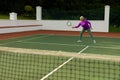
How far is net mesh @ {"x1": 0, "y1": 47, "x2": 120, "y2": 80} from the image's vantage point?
6355mm

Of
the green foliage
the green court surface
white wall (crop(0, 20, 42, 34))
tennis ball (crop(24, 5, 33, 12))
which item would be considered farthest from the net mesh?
tennis ball (crop(24, 5, 33, 12))

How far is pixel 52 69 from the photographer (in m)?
7.24

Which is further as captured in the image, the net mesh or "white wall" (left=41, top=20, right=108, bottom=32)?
"white wall" (left=41, top=20, right=108, bottom=32)

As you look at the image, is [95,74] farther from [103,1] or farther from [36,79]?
[103,1]

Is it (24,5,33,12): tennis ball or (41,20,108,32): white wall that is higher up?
(24,5,33,12): tennis ball

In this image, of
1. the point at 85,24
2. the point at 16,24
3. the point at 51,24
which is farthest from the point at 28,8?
the point at 85,24

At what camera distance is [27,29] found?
23625mm

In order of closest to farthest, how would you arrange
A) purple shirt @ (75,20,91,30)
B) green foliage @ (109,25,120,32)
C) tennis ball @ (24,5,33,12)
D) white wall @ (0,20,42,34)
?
purple shirt @ (75,20,91,30)
white wall @ (0,20,42,34)
green foliage @ (109,25,120,32)
tennis ball @ (24,5,33,12)

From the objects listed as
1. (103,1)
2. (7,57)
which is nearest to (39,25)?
(103,1)

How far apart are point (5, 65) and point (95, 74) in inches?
103

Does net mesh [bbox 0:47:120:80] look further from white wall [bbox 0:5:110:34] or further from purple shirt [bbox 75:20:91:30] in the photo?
white wall [bbox 0:5:110:34]

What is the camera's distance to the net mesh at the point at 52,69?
6.36m

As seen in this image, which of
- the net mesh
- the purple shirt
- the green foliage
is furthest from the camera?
the green foliage

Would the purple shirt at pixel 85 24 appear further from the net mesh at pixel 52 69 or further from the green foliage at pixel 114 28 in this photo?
the green foliage at pixel 114 28
